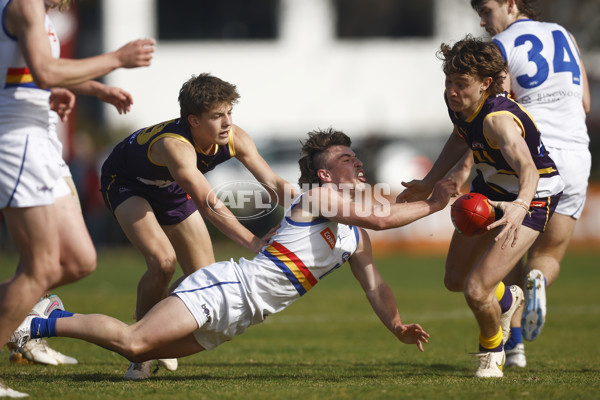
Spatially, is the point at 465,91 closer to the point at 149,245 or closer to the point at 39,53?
the point at 149,245

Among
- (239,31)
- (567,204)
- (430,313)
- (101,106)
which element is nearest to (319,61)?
(239,31)

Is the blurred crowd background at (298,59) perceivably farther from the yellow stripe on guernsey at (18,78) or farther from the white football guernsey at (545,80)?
the yellow stripe on guernsey at (18,78)

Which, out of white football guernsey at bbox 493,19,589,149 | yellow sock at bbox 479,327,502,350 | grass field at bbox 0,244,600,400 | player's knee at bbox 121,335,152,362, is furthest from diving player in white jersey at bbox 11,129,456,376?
white football guernsey at bbox 493,19,589,149

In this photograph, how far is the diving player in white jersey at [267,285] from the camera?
4762 millimetres

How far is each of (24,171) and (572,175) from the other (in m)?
3.92

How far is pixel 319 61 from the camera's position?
28.4 metres

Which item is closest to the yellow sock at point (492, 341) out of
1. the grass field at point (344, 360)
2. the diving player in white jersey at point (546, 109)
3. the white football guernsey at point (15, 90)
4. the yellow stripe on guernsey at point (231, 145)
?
the grass field at point (344, 360)

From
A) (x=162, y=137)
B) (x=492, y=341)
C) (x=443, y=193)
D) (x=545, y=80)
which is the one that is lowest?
(x=492, y=341)

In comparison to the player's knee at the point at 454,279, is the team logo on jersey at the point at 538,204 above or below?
above

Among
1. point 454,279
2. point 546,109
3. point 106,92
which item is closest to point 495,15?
point 546,109

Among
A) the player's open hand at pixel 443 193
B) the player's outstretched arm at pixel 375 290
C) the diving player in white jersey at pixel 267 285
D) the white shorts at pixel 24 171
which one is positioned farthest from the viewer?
the player's outstretched arm at pixel 375 290

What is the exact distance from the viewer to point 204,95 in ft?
17.4

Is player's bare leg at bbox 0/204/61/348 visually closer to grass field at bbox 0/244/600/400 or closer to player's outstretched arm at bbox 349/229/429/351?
grass field at bbox 0/244/600/400

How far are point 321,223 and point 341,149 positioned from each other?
53 cm
